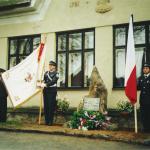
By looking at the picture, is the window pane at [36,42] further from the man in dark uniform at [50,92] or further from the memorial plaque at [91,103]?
the memorial plaque at [91,103]

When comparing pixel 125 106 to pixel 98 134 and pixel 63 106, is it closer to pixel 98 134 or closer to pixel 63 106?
pixel 63 106

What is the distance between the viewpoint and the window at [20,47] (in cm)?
1625

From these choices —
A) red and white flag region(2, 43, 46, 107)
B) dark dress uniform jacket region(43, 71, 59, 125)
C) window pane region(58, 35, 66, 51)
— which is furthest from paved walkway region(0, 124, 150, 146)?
window pane region(58, 35, 66, 51)

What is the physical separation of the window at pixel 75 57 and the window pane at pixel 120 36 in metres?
0.90

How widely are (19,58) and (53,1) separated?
263 cm

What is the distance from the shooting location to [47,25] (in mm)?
15680

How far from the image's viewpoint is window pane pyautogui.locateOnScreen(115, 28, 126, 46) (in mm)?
13961

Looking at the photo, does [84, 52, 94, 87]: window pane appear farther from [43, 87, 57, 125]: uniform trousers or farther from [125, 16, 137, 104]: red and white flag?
[125, 16, 137, 104]: red and white flag

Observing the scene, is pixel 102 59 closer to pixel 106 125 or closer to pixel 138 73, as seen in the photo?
pixel 138 73

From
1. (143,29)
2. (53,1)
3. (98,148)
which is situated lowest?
(98,148)

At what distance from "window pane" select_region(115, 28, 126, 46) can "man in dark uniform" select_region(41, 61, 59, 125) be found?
92.1 inches

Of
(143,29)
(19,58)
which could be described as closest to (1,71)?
(19,58)

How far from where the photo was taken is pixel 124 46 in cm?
1391

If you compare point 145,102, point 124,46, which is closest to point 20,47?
point 124,46
